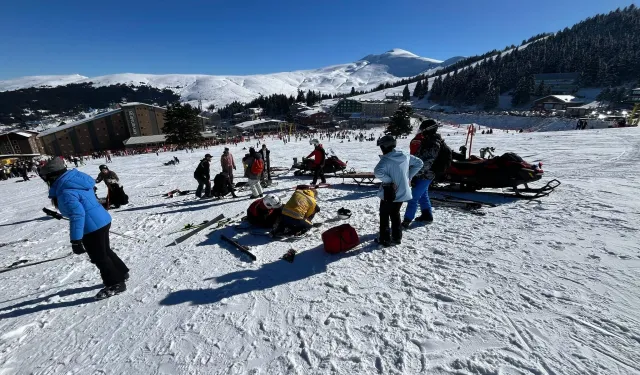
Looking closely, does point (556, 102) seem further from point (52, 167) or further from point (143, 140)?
point (143, 140)

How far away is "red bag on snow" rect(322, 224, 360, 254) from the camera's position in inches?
185

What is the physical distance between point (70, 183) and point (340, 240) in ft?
12.8

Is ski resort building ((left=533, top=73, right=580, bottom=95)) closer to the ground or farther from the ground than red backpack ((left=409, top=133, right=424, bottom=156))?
farther from the ground

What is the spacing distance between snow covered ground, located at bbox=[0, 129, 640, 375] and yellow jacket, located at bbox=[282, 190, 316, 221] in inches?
19.7

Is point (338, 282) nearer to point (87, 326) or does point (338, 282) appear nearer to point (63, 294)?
point (87, 326)

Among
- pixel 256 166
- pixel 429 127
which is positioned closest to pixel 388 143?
pixel 429 127

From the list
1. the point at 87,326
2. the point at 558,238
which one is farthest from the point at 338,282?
the point at 558,238

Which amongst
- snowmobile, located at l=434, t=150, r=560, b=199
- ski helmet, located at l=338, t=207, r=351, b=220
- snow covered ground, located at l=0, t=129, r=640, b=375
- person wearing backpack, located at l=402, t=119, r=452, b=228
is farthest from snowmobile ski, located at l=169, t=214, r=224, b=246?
snowmobile, located at l=434, t=150, r=560, b=199

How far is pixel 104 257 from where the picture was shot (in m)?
3.91

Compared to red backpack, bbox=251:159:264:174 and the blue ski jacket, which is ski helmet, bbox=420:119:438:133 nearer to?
red backpack, bbox=251:159:264:174

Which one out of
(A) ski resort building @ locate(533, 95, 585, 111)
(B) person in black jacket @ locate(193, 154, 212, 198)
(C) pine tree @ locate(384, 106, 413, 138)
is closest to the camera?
(B) person in black jacket @ locate(193, 154, 212, 198)

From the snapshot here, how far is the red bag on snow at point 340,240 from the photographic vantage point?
4703mm

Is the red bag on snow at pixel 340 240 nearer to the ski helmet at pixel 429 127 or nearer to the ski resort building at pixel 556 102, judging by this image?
the ski helmet at pixel 429 127

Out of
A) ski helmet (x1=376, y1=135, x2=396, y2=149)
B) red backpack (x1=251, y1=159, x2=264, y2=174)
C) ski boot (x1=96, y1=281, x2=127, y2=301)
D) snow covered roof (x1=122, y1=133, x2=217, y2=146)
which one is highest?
ski helmet (x1=376, y1=135, x2=396, y2=149)
